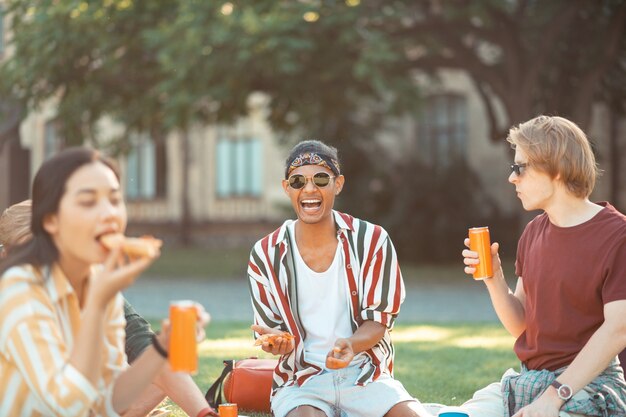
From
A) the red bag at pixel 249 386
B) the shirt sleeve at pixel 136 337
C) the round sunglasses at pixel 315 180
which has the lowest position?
the red bag at pixel 249 386

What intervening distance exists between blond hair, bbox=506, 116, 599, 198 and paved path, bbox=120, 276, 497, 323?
28.8ft

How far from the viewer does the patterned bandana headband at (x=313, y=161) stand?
16.8 ft

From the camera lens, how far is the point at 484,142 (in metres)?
28.6

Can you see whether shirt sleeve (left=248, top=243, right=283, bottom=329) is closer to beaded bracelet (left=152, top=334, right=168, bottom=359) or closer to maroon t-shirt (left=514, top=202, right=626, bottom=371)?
maroon t-shirt (left=514, top=202, right=626, bottom=371)

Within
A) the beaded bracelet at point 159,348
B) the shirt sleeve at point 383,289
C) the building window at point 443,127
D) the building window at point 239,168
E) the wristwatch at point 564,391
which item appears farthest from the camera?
the building window at point 239,168

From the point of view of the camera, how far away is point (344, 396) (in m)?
5.05

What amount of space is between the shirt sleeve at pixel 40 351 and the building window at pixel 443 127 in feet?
85.5

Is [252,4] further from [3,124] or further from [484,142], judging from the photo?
[484,142]

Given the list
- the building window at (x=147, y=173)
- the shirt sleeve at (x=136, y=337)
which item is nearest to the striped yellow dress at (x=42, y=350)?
the shirt sleeve at (x=136, y=337)

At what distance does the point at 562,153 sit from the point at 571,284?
556 mm

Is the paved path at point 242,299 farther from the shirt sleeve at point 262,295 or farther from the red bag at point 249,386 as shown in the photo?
the shirt sleeve at point 262,295

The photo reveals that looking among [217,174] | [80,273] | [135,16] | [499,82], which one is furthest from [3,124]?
[217,174]

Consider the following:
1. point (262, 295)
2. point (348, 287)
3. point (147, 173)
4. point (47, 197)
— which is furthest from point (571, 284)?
point (147, 173)

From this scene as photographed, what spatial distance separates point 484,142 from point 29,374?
2604 centimetres
